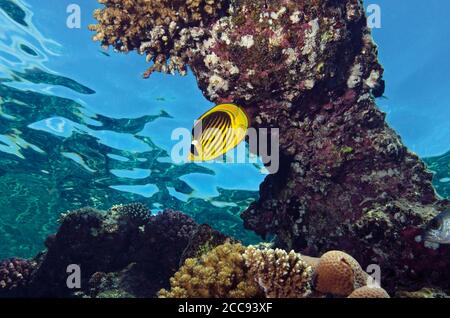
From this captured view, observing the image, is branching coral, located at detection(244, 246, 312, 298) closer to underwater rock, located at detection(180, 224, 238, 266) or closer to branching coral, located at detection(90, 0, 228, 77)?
underwater rock, located at detection(180, 224, 238, 266)

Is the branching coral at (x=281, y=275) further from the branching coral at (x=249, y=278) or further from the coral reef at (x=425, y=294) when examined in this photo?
the coral reef at (x=425, y=294)

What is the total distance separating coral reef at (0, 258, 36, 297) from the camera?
30.3ft

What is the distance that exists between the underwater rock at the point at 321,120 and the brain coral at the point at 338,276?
3.93 feet

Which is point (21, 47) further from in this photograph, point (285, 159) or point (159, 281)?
point (285, 159)

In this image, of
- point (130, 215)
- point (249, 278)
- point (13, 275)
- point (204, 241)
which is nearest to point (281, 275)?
point (249, 278)

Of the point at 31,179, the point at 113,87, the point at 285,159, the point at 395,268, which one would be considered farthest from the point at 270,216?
the point at 31,179

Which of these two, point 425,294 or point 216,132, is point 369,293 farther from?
point 216,132

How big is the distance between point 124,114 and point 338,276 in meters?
10.7

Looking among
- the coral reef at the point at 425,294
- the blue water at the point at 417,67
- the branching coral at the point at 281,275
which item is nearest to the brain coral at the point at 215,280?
the branching coral at the point at 281,275

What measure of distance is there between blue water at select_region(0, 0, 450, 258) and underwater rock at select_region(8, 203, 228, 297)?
15.4 feet

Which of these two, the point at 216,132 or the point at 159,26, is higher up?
the point at 159,26

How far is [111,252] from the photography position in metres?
8.97

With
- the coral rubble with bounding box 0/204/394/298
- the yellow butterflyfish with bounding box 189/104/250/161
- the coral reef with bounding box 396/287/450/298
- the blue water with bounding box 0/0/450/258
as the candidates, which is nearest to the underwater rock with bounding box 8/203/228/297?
the coral rubble with bounding box 0/204/394/298

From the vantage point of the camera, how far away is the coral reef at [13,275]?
9236 mm
